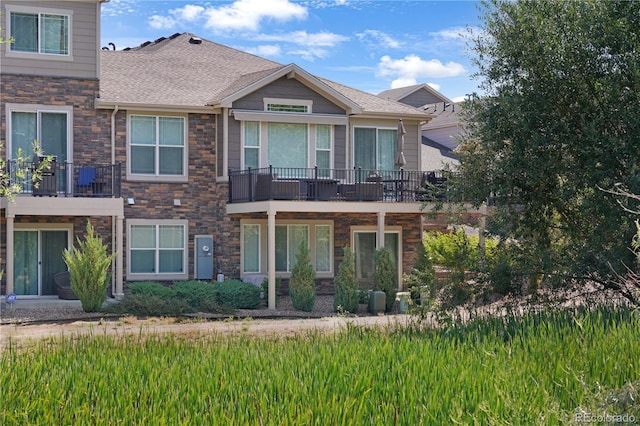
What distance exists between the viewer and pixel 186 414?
7.34 m

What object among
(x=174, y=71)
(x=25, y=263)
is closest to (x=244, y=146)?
(x=174, y=71)

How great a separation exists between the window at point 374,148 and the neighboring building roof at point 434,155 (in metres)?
6.50

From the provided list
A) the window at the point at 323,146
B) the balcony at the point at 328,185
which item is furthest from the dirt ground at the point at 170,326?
the window at the point at 323,146

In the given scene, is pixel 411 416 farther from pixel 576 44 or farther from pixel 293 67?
pixel 293 67

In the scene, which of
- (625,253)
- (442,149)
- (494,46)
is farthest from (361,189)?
(442,149)

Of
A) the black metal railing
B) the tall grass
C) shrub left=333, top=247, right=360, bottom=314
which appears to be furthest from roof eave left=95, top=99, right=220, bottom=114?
the tall grass

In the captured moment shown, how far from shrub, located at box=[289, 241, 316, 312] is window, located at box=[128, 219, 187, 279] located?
3.73 meters

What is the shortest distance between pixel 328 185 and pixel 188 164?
399 cm

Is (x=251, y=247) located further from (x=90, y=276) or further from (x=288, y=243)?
(x=90, y=276)

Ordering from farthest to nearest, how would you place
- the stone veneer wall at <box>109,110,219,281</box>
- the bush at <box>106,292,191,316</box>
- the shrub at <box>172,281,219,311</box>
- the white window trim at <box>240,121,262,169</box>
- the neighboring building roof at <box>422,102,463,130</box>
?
1. the neighboring building roof at <box>422,102,463,130</box>
2. the white window trim at <box>240,121,262,169</box>
3. the stone veneer wall at <box>109,110,219,281</box>
4. the shrub at <box>172,281,219,311</box>
5. the bush at <box>106,292,191,316</box>

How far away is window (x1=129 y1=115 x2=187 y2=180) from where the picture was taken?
2409cm

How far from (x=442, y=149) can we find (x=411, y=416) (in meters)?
31.2

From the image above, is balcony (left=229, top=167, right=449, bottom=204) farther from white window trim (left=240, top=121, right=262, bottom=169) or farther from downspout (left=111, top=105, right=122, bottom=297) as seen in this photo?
downspout (left=111, top=105, right=122, bottom=297)

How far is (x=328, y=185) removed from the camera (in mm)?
23750
